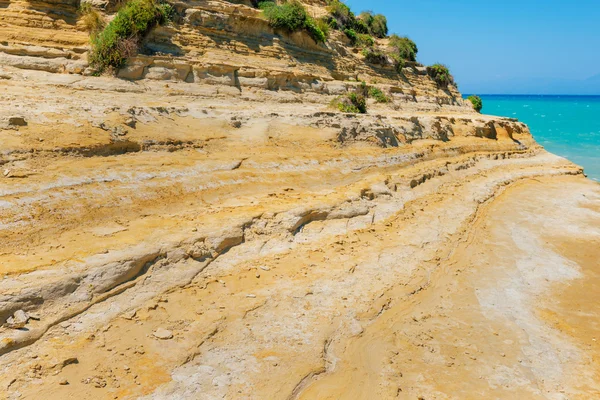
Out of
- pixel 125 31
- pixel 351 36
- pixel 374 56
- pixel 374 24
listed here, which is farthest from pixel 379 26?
pixel 125 31

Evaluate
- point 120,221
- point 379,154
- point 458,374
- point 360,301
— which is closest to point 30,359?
point 120,221

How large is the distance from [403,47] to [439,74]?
312cm

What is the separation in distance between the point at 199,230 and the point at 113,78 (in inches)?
198

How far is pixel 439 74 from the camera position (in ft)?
82.5

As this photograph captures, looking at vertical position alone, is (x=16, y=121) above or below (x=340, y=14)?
below

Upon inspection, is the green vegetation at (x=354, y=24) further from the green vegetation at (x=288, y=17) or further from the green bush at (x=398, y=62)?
the green vegetation at (x=288, y=17)

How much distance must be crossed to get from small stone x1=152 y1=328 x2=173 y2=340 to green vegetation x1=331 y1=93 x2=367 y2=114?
380 inches

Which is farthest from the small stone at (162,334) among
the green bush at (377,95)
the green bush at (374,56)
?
the green bush at (374,56)

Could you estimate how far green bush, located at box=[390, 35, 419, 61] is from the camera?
75.3ft

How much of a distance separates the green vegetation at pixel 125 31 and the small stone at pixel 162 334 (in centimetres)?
686

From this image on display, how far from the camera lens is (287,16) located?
48.8 feet

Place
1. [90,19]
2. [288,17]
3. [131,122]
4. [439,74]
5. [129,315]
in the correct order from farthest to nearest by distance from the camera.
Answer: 1. [439,74]
2. [288,17]
3. [90,19]
4. [131,122]
5. [129,315]

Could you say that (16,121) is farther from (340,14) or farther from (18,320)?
(340,14)

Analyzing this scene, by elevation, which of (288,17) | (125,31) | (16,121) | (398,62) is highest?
(288,17)
